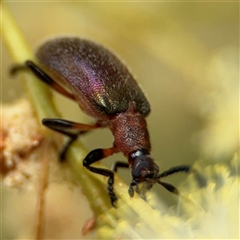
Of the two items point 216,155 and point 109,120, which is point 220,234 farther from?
point 216,155

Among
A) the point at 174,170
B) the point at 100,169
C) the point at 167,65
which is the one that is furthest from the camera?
the point at 167,65

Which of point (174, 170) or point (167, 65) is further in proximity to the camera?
point (167, 65)

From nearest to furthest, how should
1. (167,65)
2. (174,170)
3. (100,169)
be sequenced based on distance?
(100,169) < (174,170) < (167,65)

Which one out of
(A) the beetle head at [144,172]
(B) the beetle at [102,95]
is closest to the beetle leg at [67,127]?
(B) the beetle at [102,95]

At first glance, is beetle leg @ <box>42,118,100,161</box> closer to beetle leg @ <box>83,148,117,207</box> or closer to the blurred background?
beetle leg @ <box>83,148,117,207</box>

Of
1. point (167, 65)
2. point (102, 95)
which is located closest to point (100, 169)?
point (102, 95)

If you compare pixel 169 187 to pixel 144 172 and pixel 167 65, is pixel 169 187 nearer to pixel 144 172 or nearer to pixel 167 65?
pixel 144 172

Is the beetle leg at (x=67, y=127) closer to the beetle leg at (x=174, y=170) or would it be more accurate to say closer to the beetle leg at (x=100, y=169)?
the beetle leg at (x=100, y=169)
